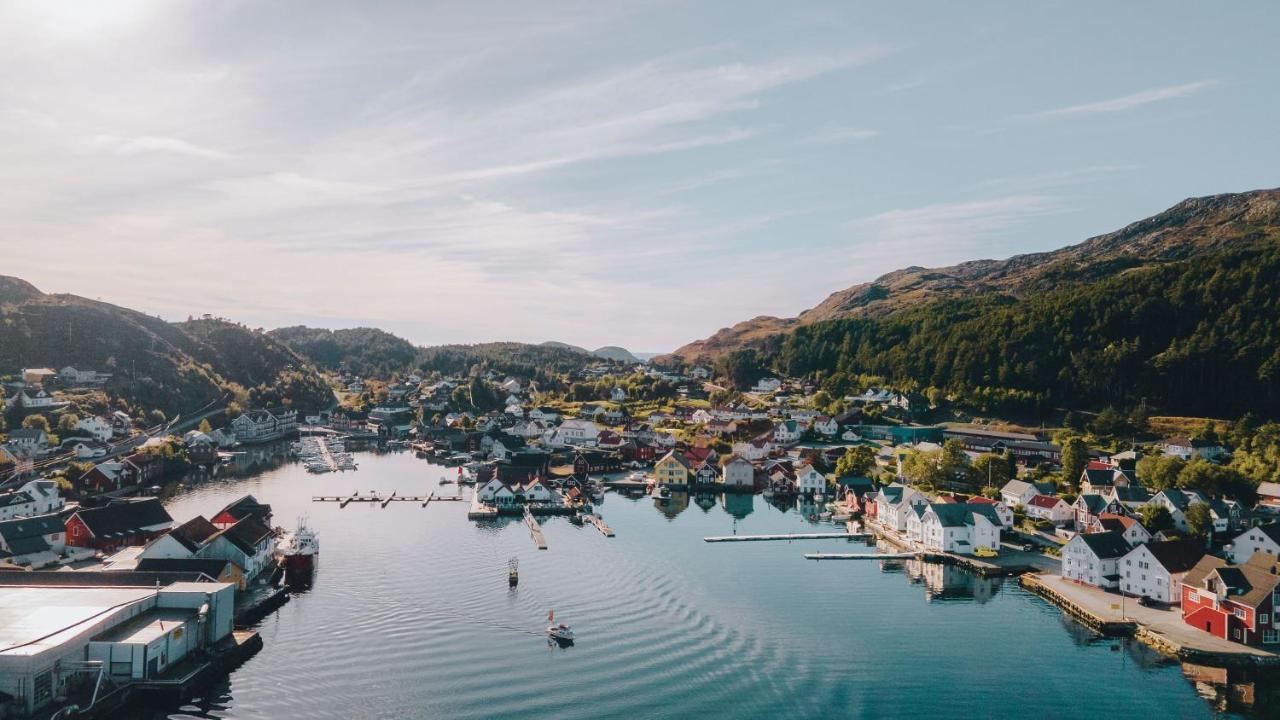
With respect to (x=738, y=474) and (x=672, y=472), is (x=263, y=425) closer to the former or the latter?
(x=672, y=472)

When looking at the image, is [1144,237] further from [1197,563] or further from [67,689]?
[67,689]

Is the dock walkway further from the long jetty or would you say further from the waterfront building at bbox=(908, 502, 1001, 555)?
the long jetty

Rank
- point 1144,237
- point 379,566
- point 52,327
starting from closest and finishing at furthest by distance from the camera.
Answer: point 379,566
point 52,327
point 1144,237

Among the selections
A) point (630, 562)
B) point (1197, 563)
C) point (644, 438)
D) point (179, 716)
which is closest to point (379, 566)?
point (630, 562)

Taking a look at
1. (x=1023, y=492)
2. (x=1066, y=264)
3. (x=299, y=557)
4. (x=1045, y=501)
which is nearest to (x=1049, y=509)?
(x=1045, y=501)

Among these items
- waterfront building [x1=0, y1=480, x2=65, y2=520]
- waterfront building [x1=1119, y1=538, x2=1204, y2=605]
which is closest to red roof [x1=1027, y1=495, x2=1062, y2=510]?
waterfront building [x1=1119, y1=538, x2=1204, y2=605]

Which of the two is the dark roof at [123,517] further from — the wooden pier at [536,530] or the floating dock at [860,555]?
the floating dock at [860,555]
